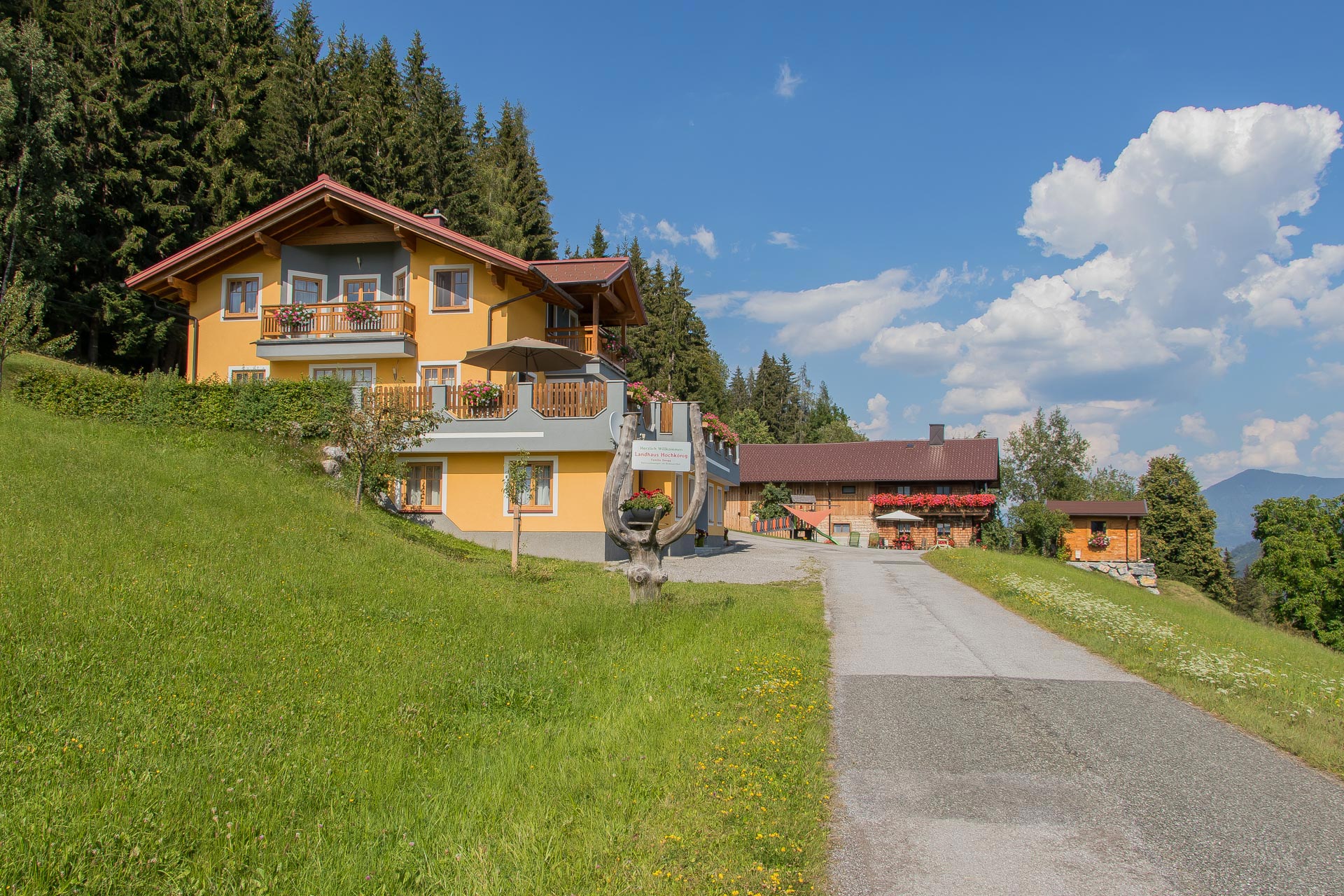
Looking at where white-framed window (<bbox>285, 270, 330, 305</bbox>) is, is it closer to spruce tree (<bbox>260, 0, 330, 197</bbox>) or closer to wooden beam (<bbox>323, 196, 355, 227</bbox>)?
wooden beam (<bbox>323, 196, 355, 227</bbox>)

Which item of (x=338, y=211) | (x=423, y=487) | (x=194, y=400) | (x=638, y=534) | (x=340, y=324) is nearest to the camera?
(x=638, y=534)

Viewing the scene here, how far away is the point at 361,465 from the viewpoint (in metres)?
17.4

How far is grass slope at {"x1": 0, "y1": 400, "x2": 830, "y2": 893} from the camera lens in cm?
401

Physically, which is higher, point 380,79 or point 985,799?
point 380,79

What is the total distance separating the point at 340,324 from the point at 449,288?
140 inches

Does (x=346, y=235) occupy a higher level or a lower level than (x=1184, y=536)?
higher

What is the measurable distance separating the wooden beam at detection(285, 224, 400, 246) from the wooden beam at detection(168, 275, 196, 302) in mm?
3674

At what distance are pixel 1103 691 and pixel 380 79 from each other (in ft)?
146

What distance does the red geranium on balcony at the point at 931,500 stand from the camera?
45.5 m

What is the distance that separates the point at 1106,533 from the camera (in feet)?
160

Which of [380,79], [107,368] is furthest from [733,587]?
[380,79]

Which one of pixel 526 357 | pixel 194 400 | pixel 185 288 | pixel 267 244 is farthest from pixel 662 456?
pixel 185 288

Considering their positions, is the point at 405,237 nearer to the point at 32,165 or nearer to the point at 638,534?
the point at 32,165

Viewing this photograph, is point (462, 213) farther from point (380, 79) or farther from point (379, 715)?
point (379, 715)
